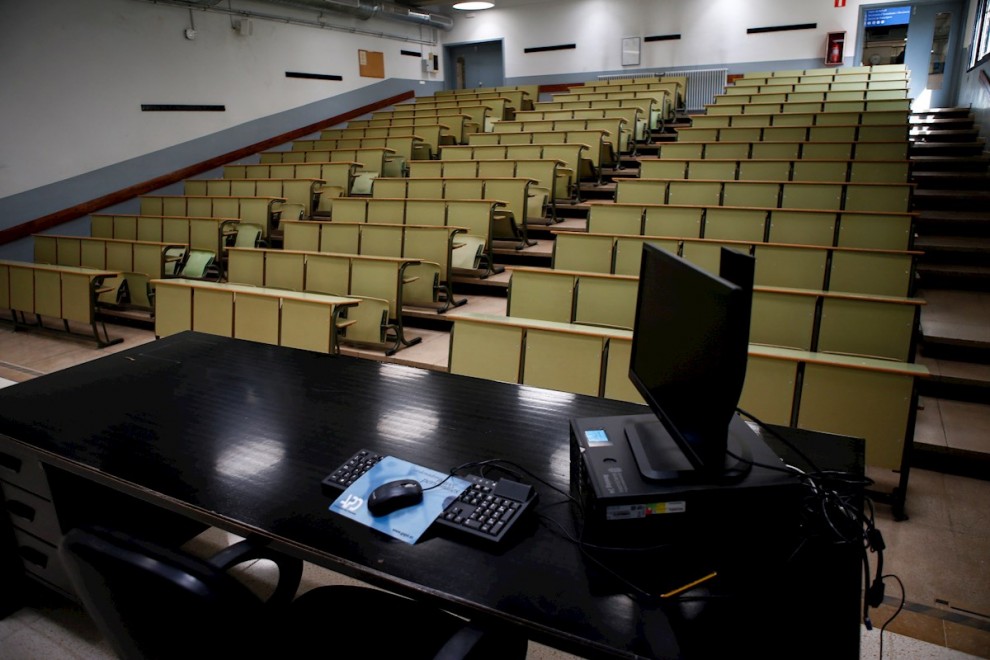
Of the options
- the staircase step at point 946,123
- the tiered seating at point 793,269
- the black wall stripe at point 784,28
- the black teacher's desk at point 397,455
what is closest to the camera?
the black teacher's desk at point 397,455

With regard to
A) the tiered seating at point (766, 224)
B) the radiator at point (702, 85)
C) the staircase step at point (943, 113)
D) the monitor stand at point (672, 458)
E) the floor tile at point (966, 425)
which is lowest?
the floor tile at point (966, 425)

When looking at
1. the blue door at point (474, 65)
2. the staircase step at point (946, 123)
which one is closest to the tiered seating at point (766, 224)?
the staircase step at point (946, 123)

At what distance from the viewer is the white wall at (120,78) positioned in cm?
354

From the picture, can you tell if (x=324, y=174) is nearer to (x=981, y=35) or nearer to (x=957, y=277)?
(x=957, y=277)

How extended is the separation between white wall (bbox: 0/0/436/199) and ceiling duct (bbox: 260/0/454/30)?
118 millimetres

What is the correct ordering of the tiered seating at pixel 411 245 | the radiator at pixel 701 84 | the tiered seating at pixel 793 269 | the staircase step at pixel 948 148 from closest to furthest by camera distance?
the tiered seating at pixel 793 269
the tiered seating at pixel 411 245
the staircase step at pixel 948 148
the radiator at pixel 701 84

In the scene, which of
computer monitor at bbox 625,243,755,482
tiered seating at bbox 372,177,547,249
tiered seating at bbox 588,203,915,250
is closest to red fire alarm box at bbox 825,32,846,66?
tiered seating at bbox 372,177,547,249

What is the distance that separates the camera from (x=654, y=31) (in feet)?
20.0

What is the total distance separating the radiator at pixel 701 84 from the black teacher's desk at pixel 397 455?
5713 millimetres

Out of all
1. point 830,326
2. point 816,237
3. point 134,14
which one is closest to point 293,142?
point 134,14

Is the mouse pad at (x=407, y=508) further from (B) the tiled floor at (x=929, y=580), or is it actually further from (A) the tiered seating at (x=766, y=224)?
(A) the tiered seating at (x=766, y=224)

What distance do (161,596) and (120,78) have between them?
4644mm

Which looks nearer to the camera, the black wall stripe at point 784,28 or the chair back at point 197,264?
the chair back at point 197,264

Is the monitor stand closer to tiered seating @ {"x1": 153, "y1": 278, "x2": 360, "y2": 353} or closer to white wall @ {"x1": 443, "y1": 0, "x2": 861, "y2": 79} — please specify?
tiered seating @ {"x1": 153, "y1": 278, "x2": 360, "y2": 353}
